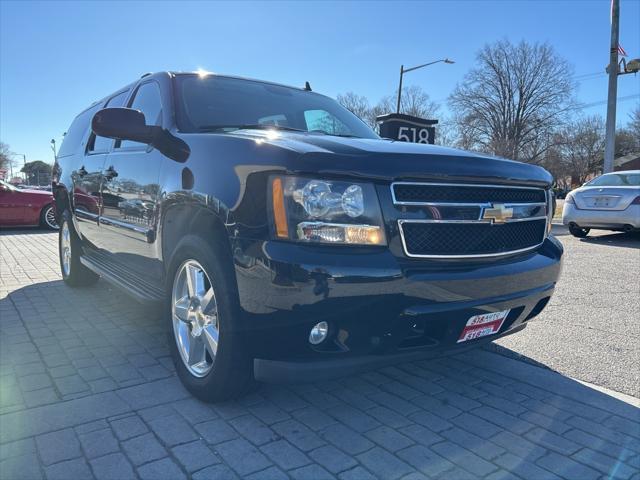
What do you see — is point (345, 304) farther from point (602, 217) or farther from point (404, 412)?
point (602, 217)

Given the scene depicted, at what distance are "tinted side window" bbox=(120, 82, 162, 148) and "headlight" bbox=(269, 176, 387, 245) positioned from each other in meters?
1.64

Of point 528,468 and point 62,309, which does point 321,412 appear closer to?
point 528,468

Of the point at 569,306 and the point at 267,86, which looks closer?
the point at 267,86

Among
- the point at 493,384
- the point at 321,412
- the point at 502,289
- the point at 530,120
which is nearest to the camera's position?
the point at 502,289

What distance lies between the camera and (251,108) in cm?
364

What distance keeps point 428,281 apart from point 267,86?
8.16ft

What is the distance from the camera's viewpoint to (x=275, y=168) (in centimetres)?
224

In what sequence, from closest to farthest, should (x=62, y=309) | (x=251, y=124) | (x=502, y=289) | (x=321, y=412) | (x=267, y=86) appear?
1. (x=502, y=289)
2. (x=321, y=412)
3. (x=251, y=124)
4. (x=267, y=86)
5. (x=62, y=309)

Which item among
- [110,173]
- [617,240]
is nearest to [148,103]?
[110,173]

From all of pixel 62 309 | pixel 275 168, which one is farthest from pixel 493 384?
pixel 62 309

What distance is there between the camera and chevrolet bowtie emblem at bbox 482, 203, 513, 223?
8.36 ft

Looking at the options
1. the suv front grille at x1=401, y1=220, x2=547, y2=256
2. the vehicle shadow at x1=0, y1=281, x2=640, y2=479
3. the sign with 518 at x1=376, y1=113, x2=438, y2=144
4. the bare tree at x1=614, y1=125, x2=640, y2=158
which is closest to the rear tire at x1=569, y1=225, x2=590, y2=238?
the sign with 518 at x1=376, y1=113, x2=438, y2=144

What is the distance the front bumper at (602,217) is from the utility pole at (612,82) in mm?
6612

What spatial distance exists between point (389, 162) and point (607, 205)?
30.3 feet
